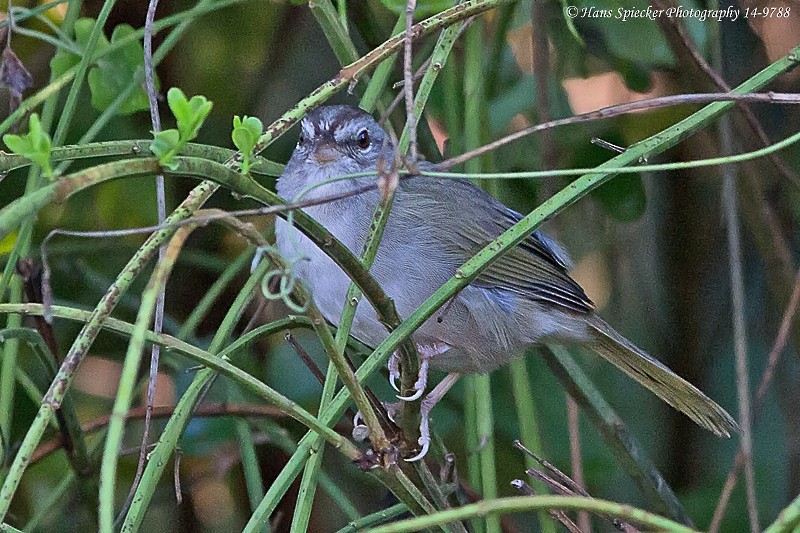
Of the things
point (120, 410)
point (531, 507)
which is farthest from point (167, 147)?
point (531, 507)

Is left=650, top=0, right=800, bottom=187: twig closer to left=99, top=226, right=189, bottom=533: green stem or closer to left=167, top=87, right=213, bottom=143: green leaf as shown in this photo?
left=167, top=87, right=213, bottom=143: green leaf

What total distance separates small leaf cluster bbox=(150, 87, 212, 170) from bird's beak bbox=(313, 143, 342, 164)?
1.72 meters

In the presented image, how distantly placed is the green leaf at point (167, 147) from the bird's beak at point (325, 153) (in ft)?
5.99

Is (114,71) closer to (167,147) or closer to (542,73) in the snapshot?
(542,73)

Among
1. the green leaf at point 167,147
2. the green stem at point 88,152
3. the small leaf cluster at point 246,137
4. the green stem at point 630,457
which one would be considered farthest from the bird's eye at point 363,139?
the green leaf at point 167,147

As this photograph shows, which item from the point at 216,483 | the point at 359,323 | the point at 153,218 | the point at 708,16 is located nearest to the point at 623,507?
the point at 359,323

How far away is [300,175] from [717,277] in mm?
1893

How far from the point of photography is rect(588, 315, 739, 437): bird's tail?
325 cm

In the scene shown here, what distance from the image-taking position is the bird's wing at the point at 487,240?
3.13m

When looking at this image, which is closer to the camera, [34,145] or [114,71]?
[34,145]

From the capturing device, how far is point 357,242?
295 cm

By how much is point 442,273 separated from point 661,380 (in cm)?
83

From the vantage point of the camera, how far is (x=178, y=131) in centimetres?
125

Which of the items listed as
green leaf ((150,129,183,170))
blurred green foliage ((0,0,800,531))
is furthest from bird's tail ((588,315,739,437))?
green leaf ((150,129,183,170))
